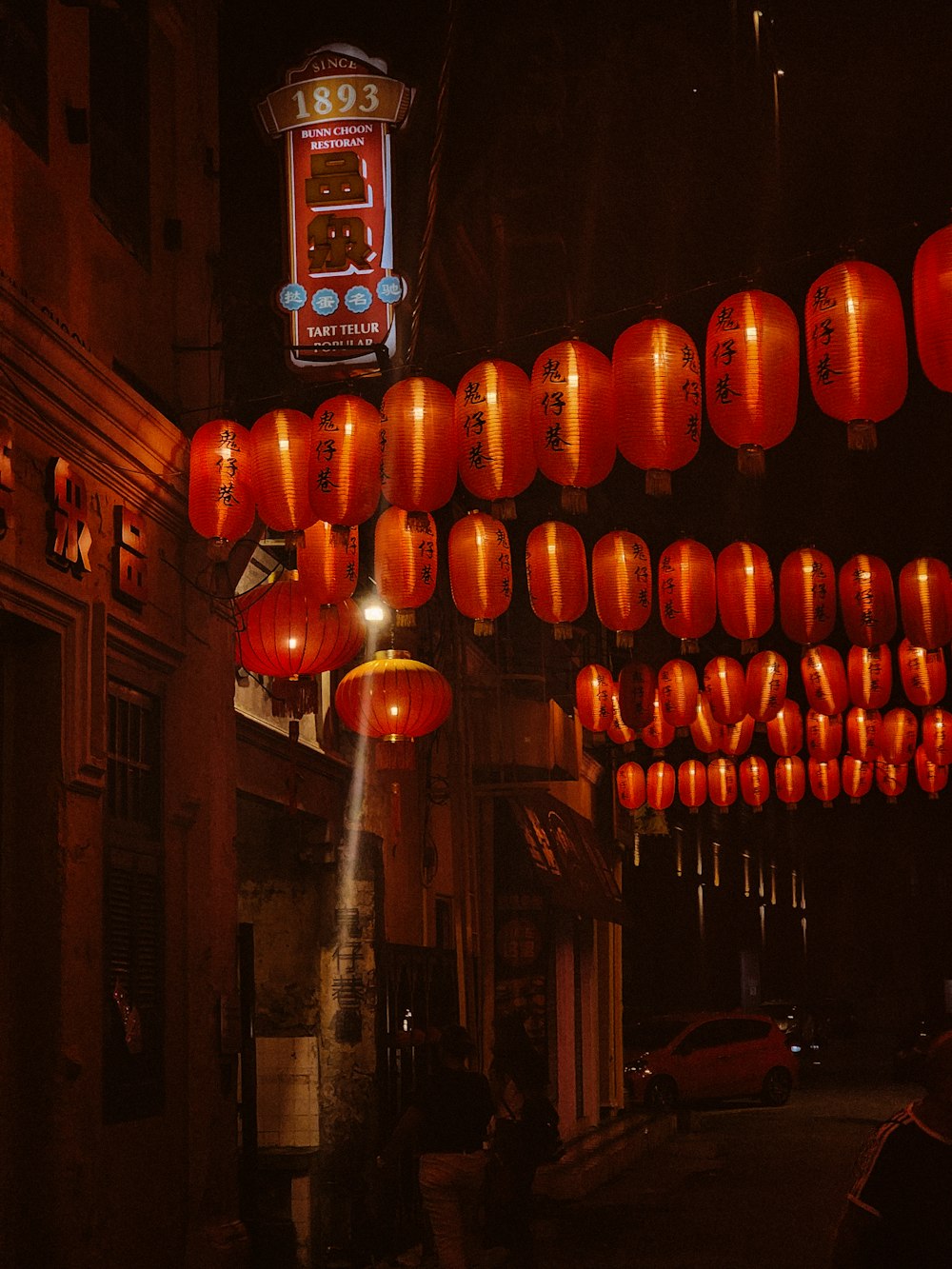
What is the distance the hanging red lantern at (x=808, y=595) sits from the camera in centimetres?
1631

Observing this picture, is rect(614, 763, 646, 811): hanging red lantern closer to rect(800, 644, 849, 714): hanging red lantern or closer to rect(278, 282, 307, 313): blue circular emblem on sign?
rect(800, 644, 849, 714): hanging red lantern

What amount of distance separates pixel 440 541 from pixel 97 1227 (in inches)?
520

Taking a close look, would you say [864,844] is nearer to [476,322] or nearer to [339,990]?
[476,322]

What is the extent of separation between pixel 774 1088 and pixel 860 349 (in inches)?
933

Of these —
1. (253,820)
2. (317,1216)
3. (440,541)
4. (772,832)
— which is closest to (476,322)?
(440,541)

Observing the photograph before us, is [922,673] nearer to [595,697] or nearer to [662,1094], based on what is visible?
[595,697]

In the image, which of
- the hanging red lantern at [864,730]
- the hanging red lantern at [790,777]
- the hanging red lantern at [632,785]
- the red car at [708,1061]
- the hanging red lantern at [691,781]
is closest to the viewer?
the hanging red lantern at [864,730]

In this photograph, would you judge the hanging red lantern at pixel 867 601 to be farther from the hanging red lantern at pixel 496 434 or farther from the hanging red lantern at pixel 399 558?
the hanging red lantern at pixel 496 434

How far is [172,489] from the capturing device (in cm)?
1099

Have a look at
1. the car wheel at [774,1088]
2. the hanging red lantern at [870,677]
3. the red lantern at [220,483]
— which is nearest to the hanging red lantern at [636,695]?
the hanging red lantern at [870,677]

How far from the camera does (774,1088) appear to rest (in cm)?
3083

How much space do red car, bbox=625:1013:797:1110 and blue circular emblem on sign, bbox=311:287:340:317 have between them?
823 inches

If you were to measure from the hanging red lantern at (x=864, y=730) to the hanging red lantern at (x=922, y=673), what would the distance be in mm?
3417

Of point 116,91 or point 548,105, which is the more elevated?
point 548,105
